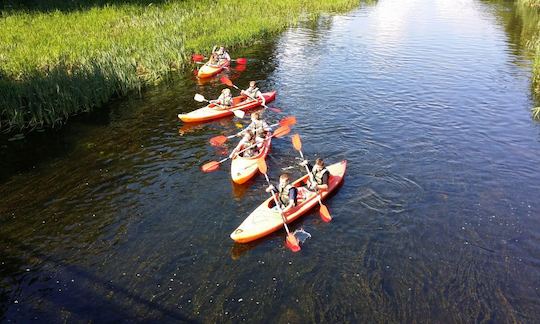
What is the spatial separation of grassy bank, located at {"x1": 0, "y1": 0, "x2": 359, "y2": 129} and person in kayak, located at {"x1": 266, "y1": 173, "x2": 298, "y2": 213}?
1131 centimetres

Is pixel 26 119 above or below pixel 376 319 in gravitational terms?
above

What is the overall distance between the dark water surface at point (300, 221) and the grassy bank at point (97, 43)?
122 cm

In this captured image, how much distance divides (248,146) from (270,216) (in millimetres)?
4314

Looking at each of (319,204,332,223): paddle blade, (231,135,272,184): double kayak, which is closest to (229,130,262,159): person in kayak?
(231,135,272,184): double kayak

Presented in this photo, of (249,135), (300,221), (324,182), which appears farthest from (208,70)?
(300,221)

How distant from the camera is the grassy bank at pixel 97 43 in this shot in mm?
18188

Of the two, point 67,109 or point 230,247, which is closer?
point 230,247

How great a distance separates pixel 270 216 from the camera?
11992 mm

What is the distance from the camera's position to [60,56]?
21.4 metres

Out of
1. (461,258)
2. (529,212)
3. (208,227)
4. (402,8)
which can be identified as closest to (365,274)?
(461,258)

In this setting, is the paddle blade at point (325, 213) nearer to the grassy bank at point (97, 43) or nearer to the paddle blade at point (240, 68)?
the grassy bank at point (97, 43)

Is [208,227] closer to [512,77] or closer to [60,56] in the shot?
[60,56]

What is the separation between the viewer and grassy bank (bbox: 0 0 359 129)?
59.7 ft

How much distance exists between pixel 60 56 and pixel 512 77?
25.0 metres
